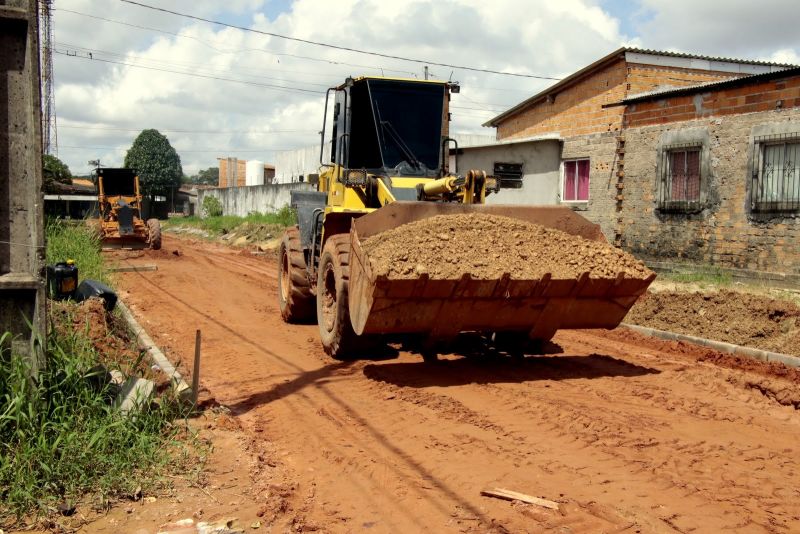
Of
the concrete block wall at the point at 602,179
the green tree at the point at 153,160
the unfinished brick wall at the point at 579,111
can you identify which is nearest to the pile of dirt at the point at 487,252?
the concrete block wall at the point at 602,179

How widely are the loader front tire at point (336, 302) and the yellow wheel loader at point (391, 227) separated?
0.01m

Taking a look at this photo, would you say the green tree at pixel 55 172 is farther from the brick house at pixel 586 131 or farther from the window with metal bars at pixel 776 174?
the window with metal bars at pixel 776 174

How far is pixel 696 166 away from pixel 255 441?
38.6ft

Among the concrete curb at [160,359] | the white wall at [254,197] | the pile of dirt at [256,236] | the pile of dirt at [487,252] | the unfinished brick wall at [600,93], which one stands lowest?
the concrete curb at [160,359]

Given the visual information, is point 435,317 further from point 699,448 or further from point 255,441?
point 699,448

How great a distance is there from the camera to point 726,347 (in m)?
9.45

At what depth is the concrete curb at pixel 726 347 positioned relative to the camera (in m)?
8.68

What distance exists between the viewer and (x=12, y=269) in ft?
17.6

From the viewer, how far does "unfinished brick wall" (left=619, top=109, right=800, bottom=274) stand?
1277cm

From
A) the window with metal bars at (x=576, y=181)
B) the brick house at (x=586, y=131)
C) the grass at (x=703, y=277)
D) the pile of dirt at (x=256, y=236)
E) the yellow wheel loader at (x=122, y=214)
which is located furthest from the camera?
the pile of dirt at (x=256, y=236)

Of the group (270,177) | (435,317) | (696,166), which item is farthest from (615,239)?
(270,177)

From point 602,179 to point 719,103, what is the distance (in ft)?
11.6

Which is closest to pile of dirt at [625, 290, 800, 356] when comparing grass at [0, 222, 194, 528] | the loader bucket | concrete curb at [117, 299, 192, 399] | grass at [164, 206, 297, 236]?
the loader bucket

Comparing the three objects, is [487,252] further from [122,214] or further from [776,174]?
[122,214]
